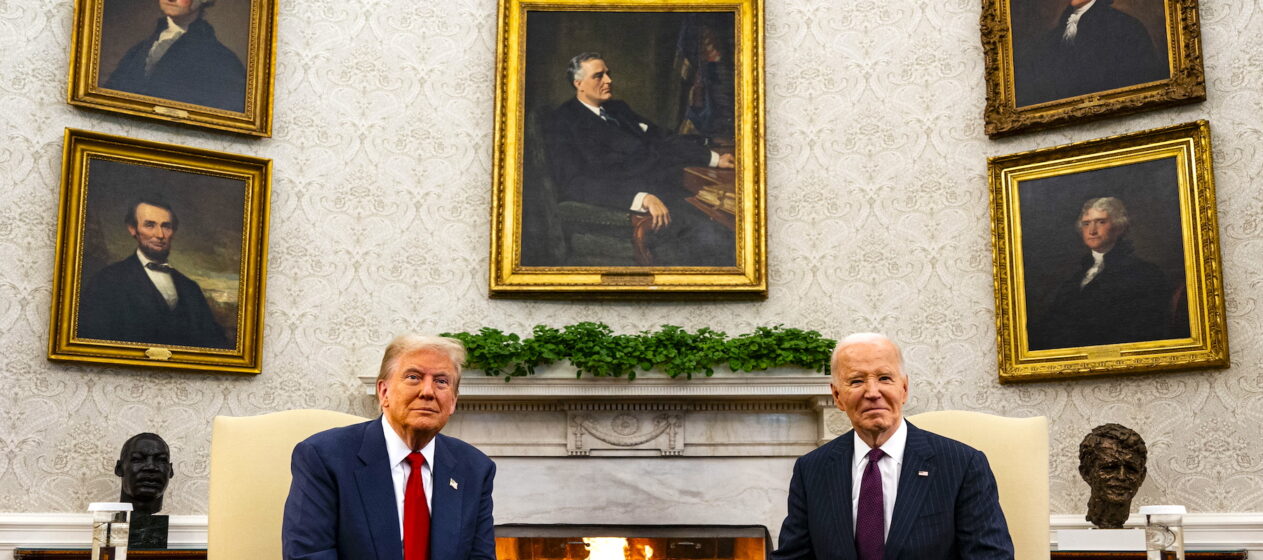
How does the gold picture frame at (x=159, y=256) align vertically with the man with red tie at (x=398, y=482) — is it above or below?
above

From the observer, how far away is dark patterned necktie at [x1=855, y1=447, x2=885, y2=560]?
305 cm

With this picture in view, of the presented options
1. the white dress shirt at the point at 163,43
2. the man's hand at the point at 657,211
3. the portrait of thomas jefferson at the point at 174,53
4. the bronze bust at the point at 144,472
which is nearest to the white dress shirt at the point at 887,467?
the man's hand at the point at 657,211

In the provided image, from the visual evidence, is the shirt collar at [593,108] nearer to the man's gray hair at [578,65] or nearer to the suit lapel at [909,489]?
the man's gray hair at [578,65]

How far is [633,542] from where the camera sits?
5.70 meters

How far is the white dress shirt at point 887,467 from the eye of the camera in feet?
10.3

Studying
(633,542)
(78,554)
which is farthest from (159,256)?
(633,542)

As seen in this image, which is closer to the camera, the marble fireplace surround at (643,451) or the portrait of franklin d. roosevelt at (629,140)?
the marble fireplace surround at (643,451)

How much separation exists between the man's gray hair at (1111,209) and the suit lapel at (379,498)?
13.4 feet

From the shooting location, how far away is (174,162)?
5.86 meters

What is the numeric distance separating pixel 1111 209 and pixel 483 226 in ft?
11.0

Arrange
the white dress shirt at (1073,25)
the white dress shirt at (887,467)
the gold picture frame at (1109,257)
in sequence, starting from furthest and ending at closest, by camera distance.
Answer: the white dress shirt at (1073,25) < the gold picture frame at (1109,257) < the white dress shirt at (887,467)

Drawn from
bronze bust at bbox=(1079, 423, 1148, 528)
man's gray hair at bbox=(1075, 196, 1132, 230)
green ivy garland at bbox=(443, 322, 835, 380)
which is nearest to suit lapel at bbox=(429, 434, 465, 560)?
green ivy garland at bbox=(443, 322, 835, 380)

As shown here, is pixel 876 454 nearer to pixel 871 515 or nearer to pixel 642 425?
pixel 871 515

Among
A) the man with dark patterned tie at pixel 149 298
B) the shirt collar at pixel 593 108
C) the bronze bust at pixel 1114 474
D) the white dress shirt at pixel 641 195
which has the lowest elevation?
the bronze bust at pixel 1114 474
